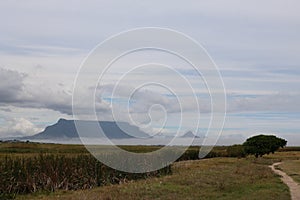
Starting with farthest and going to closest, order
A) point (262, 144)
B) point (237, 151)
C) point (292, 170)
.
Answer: point (237, 151)
point (262, 144)
point (292, 170)

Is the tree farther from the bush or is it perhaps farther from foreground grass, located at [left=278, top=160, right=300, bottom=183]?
foreground grass, located at [left=278, top=160, right=300, bottom=183]

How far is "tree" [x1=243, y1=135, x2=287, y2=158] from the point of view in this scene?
7875 centimetres

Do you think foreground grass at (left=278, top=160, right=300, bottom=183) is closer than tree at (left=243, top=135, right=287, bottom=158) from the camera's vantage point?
Yes

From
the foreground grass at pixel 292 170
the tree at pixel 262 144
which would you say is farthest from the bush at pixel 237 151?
the foreground grass at pixel 292 170

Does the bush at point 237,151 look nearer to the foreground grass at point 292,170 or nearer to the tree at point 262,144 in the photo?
the tree at point 262,144

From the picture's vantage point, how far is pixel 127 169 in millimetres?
33688

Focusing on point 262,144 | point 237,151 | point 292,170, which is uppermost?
point 262,144

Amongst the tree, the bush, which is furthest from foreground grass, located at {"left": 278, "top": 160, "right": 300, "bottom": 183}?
the bush

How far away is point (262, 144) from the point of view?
7875cm

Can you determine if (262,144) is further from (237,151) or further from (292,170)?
(292,170)

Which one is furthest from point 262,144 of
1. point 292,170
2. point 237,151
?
point 292,170

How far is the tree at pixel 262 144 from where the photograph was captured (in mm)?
78750

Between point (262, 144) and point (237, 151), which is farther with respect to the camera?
point (237, 151)

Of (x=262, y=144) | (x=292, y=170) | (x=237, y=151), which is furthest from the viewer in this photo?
(x=237, y=151)
